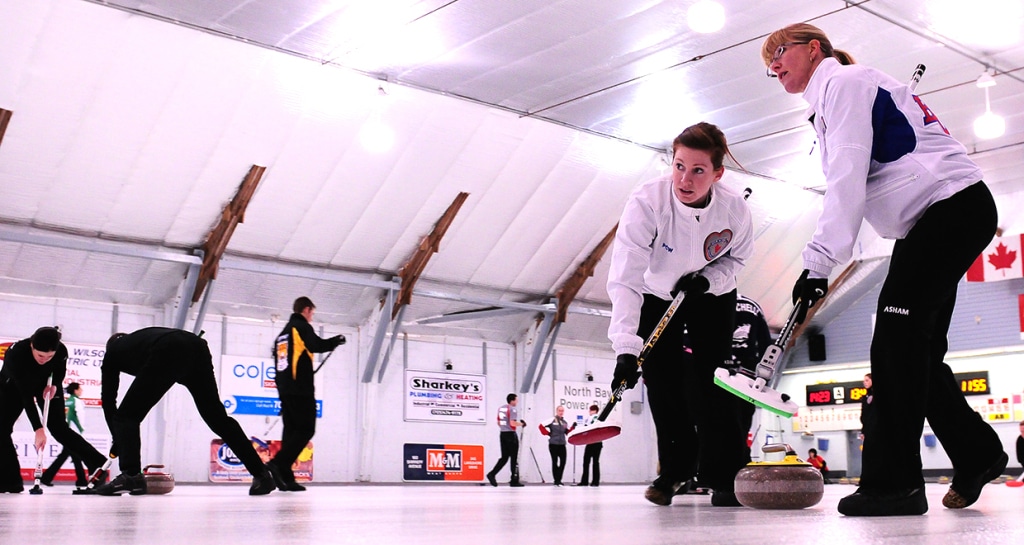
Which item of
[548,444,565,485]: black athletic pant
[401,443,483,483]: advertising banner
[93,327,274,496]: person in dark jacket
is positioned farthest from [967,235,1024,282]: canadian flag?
[93,327,274,496]: person in dark jacket

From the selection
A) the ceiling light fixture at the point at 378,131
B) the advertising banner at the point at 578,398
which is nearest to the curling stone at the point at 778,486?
the ceiling light fixture at the point at 378,131

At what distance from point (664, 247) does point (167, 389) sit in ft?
10.7

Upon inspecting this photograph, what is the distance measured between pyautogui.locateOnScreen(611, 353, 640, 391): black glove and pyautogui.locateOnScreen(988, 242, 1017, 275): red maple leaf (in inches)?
693

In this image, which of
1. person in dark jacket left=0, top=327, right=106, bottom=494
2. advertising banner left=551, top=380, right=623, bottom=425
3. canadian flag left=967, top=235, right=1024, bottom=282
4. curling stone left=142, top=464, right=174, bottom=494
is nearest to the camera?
curling stone left=142, top=464, right=174, bottom=494

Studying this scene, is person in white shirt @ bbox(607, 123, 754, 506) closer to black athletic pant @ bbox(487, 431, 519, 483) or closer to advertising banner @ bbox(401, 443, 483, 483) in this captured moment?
black athletic pant @ bbox(487, 431, 519, 483)

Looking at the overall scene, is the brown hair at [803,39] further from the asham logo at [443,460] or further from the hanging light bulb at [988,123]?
the asham logo at [443,460]

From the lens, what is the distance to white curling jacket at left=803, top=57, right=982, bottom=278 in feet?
9.00

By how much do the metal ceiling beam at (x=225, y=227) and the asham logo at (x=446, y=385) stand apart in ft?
14.5

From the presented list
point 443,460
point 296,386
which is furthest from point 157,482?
point 443,460

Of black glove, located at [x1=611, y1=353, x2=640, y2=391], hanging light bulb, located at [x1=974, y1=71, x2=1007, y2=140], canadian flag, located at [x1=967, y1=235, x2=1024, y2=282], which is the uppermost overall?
hanging light bulb, located at [x1=974, y1=71, x2=1007, y2=140]

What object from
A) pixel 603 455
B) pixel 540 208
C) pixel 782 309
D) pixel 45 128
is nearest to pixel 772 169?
pixel 540 208

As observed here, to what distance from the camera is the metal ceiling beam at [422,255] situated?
1531 cm

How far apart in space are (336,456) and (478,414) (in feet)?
9.62

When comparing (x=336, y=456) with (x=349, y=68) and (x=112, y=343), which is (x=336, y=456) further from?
(x=112, y=343)
